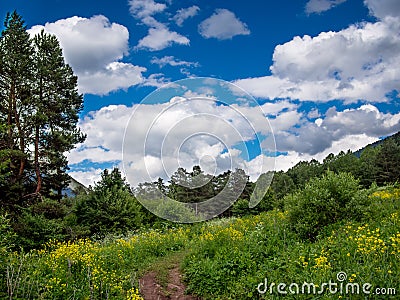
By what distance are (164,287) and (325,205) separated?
4684 mm

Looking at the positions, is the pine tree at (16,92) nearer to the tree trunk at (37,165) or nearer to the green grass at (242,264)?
A: the tree trunk at (37,165)

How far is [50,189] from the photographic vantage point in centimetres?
2498

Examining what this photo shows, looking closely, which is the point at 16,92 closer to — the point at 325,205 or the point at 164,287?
the point at 164,287

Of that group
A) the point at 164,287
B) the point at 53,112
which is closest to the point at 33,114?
the point at 53,112

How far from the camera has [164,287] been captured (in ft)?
29.6

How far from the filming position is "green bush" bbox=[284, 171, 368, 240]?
928cm

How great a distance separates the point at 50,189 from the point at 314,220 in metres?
20.8

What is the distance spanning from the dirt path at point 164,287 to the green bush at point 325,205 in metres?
3.41

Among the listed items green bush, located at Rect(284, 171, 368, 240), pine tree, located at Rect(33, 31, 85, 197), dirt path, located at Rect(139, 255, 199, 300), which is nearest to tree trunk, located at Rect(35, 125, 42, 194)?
pine tree, located at Rect(33, 31, 85, 197)

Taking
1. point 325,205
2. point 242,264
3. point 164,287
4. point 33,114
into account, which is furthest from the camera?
point 33,114

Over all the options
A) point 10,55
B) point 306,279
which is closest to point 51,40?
point 10,55

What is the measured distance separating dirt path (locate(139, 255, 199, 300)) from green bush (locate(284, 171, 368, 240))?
11.2ft

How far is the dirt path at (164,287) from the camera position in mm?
8562

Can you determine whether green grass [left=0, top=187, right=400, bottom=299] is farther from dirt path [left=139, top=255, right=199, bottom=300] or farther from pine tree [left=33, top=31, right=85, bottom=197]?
pine tree [left=33, top=31, right=85, bottom=197]
